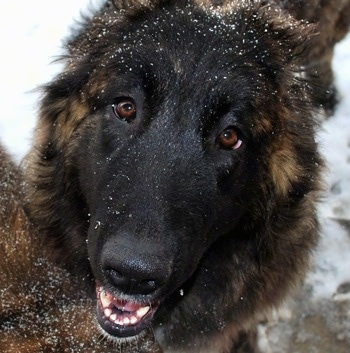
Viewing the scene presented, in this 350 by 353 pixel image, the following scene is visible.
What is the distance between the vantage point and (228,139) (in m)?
3.44

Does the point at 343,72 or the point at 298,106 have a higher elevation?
the point at 298,106

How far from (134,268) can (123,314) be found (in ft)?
1.80

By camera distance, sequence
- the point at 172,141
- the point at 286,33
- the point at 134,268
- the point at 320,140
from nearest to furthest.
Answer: the point at 134,268 → the point at 172,141 → the point at 286,33 → the point at 320,140

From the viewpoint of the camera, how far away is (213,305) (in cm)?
418

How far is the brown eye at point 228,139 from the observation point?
342cm

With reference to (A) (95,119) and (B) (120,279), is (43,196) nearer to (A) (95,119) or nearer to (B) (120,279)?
(A) (95,119)

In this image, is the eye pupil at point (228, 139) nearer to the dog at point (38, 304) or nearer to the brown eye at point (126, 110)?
the brown eye at point (126, 110)

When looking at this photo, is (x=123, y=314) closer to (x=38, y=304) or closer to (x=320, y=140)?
(x=38, y=304)

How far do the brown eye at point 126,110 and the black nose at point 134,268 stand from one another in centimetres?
68

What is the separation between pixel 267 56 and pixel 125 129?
31.3 inches

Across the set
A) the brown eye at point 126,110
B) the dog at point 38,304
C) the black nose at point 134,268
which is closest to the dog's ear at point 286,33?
the brown eye at point 126,110

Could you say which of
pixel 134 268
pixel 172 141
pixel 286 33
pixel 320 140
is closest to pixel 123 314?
pixel 134 268

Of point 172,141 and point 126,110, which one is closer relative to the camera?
point 172,141

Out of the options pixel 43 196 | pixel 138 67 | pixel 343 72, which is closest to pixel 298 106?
pixel 138 67
